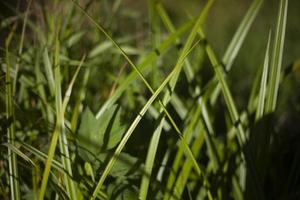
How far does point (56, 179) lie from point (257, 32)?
198cm

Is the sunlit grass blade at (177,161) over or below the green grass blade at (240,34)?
below

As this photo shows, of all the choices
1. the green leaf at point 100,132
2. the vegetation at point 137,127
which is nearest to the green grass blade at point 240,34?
the vegetation at point 137,127

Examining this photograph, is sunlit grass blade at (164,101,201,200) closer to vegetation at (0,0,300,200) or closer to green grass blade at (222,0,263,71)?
vegetation at (0,0,300,200)

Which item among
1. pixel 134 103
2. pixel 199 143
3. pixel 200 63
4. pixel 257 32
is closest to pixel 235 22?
pixel 257 32

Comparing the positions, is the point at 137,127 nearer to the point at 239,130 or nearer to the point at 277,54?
the point at 239,130

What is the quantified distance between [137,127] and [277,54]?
0.34 meters

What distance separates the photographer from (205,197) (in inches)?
43.1

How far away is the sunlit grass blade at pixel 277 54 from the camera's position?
0.93 m

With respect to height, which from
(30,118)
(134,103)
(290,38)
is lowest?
(290,38)

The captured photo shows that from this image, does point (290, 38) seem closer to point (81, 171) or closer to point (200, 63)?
point (200, 63)

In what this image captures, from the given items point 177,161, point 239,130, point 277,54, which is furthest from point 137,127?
point 277,54

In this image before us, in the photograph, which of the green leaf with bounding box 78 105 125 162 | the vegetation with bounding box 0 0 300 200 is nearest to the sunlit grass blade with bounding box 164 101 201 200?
the vegetation with bounding box 0 0 300 200

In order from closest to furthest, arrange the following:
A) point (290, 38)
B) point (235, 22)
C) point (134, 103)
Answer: point (134, 103)
point (290, 38)
point (235, 22)

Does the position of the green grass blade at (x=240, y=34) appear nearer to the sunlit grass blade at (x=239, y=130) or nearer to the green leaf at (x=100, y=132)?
the sunlit grass blade at (x=239, y=130)
